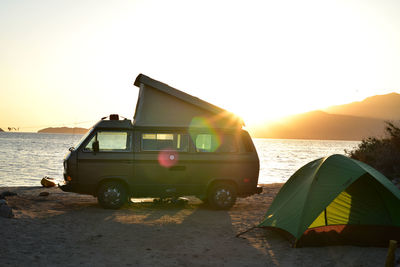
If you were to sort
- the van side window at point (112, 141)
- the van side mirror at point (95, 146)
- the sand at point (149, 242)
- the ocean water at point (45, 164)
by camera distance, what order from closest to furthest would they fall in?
the sand at point (149, 242)
the van side mirror at point (95, 146)
the van side window at point (112, 141)
the ocean water at point (45, 164)

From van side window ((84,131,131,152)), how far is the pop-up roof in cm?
69

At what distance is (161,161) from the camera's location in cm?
1145

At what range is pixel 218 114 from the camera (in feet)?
39.1

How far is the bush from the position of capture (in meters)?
15.5

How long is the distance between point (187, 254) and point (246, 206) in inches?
244

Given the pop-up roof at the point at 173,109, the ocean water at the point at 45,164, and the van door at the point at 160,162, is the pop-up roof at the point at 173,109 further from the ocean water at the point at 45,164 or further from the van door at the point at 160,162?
the ocean water at the point at 45,164

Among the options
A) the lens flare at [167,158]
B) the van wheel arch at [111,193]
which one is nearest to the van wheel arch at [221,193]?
the lens flare at [167,158]

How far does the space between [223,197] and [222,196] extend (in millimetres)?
43

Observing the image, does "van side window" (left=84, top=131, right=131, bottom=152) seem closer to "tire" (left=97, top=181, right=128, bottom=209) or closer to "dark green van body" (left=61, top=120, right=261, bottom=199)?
"dark green van body" (left=61, top=120, right=261, bottom=199)

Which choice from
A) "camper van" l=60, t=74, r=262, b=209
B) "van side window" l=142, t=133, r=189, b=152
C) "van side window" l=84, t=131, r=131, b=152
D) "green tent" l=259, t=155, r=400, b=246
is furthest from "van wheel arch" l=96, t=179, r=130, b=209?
"green tent" l=259, t=155, r=400, b=246

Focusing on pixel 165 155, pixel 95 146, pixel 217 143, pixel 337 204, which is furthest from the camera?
pixel 217 143

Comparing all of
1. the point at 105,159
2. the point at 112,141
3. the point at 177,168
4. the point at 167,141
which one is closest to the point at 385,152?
the point at 177,168

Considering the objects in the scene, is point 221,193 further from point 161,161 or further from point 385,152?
point 385,152

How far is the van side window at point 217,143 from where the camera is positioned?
11.8 metres
